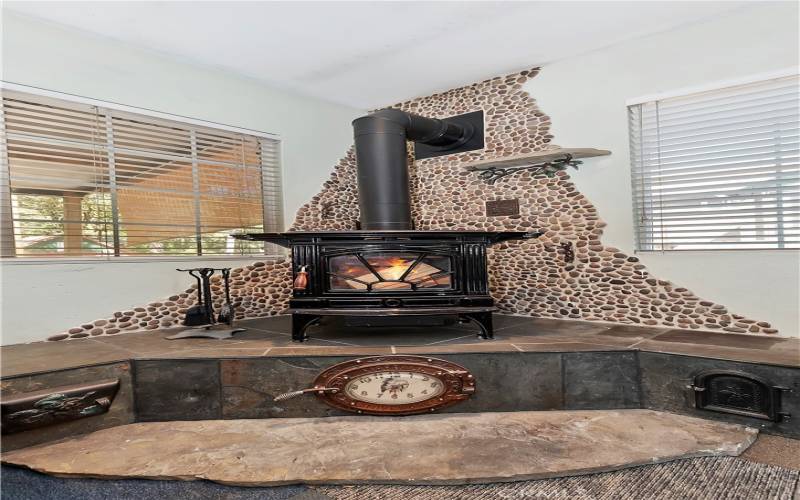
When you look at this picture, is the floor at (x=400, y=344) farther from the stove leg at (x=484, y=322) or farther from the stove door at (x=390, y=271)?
the stove door at (x=390, y=271)

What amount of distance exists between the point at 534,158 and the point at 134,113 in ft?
10.3

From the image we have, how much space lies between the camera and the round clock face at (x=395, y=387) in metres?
2.66

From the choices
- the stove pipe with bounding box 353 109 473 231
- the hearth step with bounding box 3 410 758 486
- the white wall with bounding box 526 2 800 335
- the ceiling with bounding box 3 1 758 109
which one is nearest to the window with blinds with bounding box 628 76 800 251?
the white wall with bounding box 526 2 800 335

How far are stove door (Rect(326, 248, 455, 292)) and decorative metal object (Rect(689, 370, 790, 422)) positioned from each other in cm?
154

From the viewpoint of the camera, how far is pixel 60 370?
7.91 ft

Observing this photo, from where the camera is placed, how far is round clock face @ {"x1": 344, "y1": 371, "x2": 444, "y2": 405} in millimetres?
2664

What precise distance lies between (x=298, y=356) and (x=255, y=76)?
8.40 feet

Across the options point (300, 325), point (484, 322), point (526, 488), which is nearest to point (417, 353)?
point (484, 322)

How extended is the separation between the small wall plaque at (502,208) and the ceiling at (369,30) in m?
1.15

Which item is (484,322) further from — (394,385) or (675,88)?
(675,88)

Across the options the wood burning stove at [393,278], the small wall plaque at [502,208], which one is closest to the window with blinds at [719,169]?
the small wall plaque at [502,208]

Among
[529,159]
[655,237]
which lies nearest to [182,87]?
[529,159]

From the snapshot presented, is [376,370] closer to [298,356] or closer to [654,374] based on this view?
[298,356]

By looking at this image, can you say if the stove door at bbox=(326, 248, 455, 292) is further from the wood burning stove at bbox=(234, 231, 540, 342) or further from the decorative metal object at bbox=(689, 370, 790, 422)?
the decorative metal object at bbox=(689, 370, 790, 422)
